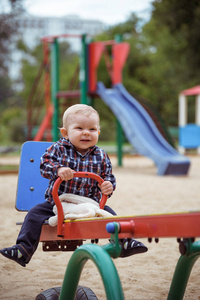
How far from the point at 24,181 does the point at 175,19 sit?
1572 centimetres

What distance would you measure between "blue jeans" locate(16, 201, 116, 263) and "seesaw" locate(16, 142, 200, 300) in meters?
0.05

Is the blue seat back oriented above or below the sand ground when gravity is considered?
above

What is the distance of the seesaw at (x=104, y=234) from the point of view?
1663 mm

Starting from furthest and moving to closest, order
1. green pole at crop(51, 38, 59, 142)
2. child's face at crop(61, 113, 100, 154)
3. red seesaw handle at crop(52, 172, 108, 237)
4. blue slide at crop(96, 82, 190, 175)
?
green pole at crop(51, 38, 59, 142) → blue slide at crop(96, 82, 190, 175) → child's face at crop(61, 113, 100, 154) → red seesaw handle at crop(52, 172, 108, 237)

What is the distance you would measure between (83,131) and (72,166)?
20 centimetres

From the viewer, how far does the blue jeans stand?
234 centimetres

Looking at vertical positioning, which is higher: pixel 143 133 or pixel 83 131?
pixel 83 131

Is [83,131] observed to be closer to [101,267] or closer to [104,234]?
[104,234]

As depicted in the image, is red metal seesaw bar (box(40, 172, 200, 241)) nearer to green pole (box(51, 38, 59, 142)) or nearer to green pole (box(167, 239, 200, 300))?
green pole (box(167, 239, 200, 300))

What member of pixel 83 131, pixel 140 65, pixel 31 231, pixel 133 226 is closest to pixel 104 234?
pixel 133 226

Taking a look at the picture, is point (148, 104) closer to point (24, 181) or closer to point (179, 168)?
point (179, 168)

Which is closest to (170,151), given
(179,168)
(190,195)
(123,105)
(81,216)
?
(179,168)

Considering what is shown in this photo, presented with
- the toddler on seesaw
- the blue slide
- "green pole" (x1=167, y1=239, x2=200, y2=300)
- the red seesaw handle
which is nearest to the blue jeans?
the toddler on seesaw

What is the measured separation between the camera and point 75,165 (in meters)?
2.45
